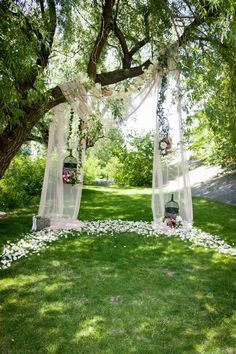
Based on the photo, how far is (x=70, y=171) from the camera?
6.66m

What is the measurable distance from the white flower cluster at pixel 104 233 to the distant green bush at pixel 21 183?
7.69 feet

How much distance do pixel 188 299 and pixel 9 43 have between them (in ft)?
10.3

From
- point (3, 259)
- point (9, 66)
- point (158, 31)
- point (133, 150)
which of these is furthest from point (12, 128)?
point (133, 150)

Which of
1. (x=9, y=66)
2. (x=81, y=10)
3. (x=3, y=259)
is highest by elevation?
Result: (x=81, y=10)

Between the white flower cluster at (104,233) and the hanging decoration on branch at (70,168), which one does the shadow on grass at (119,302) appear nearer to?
the white flower cluster at (104,233)

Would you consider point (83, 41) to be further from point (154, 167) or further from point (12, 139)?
point (12, 139)

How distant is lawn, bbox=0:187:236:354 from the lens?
2.99 metres

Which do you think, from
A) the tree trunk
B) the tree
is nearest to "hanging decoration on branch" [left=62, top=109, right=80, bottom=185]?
the tree

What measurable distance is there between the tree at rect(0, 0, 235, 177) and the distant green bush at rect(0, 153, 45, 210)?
319 cm

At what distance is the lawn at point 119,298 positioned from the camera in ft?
9.82

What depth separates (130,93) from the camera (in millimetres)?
5855

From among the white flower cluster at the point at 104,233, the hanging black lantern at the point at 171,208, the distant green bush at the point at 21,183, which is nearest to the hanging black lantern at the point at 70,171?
the white flower cluster at the point at 104,233

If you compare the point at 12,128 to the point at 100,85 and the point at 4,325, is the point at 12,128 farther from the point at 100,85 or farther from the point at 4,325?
the point at 4,325

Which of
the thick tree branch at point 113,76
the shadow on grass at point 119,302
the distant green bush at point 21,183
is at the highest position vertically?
the thick tree branch at point 113,76
